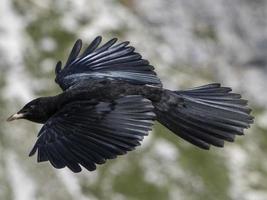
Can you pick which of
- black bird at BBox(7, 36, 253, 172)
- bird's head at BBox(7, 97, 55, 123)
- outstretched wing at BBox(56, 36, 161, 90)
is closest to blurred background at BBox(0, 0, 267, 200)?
outstretched wing at BBox(56, 36, 161, 90)

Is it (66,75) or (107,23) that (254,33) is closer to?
(107,23)

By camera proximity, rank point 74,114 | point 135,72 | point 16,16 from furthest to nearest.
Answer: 1. point 16,16
2. point 135,72
3. point 74,114

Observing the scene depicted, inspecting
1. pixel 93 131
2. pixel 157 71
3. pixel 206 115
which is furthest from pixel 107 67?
pixel 157 71

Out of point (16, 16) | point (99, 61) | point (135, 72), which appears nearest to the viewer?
point (135, 72)

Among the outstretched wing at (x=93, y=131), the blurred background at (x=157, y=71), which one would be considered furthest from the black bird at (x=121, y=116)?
the blurred background at (x=157, y=71)

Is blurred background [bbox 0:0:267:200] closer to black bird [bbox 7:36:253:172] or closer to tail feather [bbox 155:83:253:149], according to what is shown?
black bird [bbox 7:36:253:172]

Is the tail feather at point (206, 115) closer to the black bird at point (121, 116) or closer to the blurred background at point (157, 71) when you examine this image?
the black bird at point (121, 116)

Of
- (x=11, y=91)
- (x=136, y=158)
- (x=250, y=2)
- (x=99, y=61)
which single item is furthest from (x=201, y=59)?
(x=99, y=61)
